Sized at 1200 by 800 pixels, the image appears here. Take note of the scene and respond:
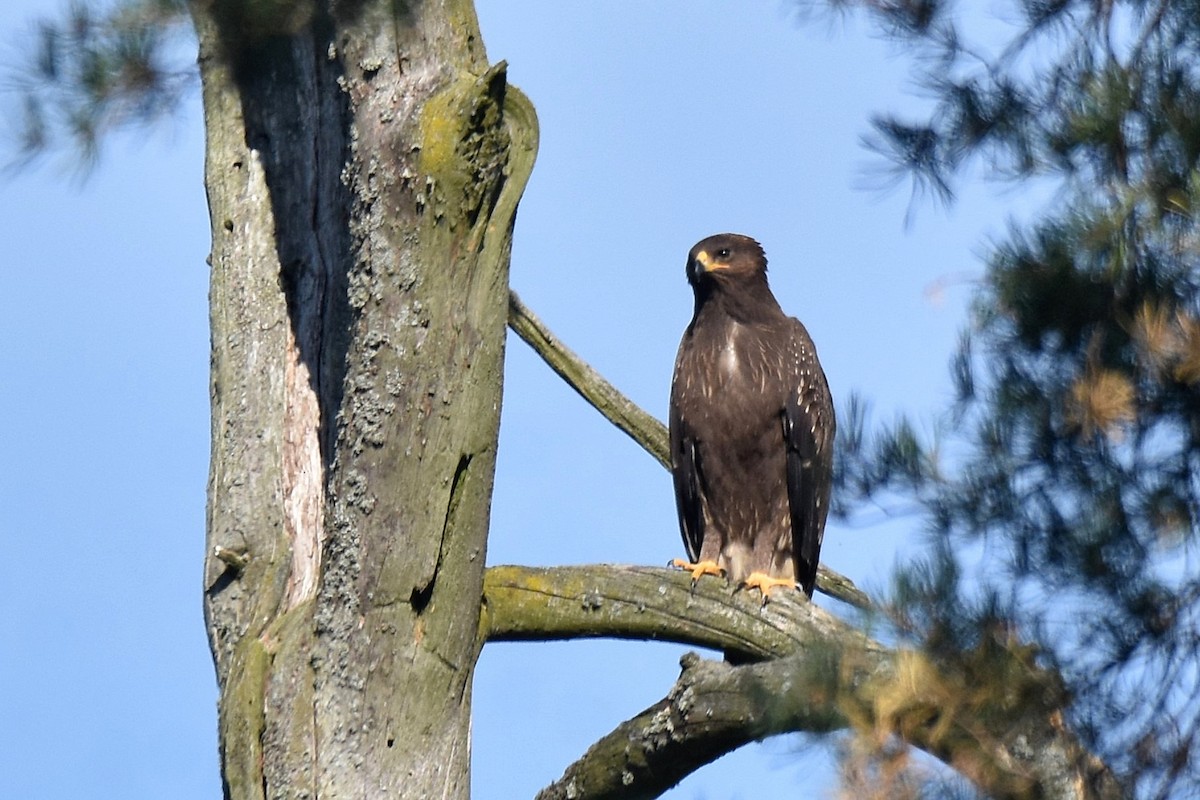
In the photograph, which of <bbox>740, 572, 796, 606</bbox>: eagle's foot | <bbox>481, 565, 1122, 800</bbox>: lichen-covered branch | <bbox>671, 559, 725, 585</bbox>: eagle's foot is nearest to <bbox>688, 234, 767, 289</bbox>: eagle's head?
<bbox>671, 559, 725, 585</bbox>: eagle's foot

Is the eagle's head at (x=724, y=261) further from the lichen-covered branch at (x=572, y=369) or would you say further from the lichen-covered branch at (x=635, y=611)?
the lichen-covered branch at (x=635, y=611)

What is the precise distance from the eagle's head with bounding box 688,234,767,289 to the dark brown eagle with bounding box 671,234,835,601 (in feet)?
0.80

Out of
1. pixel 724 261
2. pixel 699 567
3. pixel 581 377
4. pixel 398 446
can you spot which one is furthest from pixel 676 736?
pixel 724 261

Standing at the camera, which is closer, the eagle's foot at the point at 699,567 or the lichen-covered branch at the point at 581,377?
the lichen-covered branch at the point at 581,377

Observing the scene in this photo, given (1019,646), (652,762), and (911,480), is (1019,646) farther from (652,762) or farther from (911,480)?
(652,762)

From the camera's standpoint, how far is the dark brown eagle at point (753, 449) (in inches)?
241

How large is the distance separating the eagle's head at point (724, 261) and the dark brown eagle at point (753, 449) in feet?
0.80

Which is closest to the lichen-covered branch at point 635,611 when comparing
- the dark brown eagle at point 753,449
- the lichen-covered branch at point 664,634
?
the lichen-covered branch at point 664,634

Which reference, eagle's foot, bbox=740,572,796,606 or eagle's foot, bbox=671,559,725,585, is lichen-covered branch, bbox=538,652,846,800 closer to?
eagle's foot, bbox=740,572,796,606

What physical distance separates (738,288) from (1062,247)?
13.0 ft

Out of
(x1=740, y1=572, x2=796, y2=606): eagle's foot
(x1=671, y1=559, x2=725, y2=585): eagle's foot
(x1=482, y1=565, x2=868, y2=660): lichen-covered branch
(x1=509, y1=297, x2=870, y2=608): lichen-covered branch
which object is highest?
(x1=509, y1=297, x2=870, y2=608): lichen-covered branch

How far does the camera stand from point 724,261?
21.4 feet

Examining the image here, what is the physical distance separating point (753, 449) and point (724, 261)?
843 millimetres

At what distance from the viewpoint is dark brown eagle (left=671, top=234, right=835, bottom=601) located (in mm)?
6121
